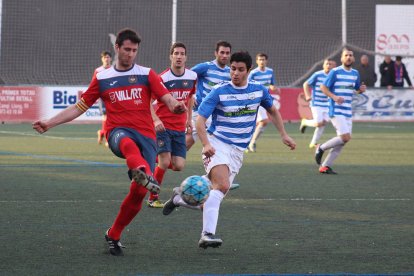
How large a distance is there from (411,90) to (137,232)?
2233cm

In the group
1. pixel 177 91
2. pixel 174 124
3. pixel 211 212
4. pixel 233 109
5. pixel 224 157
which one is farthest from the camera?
pixel 177 91

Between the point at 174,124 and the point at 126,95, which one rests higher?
the point at 126,95

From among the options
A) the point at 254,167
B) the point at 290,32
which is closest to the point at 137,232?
the point at 254,167

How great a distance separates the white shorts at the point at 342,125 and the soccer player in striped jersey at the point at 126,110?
744cm

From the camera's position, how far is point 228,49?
41.4 ft

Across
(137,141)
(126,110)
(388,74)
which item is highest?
(126,110)

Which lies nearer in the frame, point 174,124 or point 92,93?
point 92,93

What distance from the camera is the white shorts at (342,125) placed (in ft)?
49.2

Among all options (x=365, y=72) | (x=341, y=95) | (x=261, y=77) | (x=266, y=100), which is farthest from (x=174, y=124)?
(x=365, y=72)

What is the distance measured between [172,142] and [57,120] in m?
3.59

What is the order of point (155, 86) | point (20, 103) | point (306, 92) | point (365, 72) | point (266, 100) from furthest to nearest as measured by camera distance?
point (20, 103)
point (365, 72)
point (306, 92)
point (266, 100)
point (155, 86)

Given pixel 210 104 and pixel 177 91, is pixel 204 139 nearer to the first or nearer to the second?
pixel 210 104

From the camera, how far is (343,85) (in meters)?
15.2

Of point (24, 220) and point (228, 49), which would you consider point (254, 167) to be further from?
point (24, 220)
